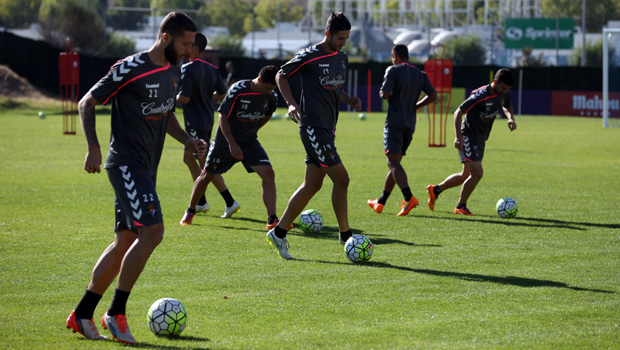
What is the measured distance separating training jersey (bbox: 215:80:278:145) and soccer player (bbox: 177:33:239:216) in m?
1.02

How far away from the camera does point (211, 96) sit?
37.2 ft

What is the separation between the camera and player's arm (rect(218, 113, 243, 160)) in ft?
29.3

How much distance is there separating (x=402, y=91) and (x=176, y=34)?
6.76m

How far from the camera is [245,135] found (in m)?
10.2

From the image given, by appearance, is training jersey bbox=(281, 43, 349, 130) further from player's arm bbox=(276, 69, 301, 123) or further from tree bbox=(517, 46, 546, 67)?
tree bbox=(517, 46, 546, 67)

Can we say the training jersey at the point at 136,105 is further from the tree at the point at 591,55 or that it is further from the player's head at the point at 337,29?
the tree at the point at 591,55

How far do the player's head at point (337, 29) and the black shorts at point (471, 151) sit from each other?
387cm

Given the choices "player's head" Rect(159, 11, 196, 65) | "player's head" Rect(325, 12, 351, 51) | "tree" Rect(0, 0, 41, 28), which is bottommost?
"player's head" Rect(159, 11, 196, 65)

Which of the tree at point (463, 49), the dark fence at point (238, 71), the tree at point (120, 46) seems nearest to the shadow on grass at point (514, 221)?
the dark fence at point (238, 71)

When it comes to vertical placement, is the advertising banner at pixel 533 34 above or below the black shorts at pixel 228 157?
above

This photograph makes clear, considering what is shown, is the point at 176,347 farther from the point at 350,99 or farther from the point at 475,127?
the point at 475,127

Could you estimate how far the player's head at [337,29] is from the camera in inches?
313

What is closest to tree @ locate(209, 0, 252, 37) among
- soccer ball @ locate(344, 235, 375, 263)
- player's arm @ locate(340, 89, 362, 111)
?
player's arm @ locate(340, 89, 362, 111)

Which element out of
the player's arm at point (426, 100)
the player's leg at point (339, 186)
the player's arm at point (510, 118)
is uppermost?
the player's arm at point (426, 100)
